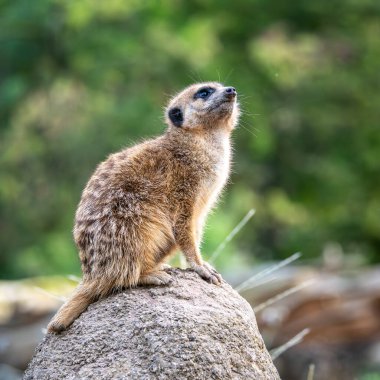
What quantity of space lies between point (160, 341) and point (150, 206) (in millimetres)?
812

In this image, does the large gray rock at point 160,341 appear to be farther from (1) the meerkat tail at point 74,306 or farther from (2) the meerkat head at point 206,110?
(2) the meerkat head at point 206,110

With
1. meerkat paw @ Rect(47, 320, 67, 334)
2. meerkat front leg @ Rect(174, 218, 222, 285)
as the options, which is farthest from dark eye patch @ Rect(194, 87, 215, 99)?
meerkat paw @ Rect(47, 320, 67, 334)

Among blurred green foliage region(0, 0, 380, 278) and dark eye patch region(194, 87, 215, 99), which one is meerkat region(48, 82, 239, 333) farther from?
blurred green foliage region(0, 0, 380, 278)

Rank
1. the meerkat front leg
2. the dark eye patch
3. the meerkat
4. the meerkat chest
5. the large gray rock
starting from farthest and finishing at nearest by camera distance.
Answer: the dark eye patch → the meerkat chest → the meerkat front leg → the meerkat → the large gray rock

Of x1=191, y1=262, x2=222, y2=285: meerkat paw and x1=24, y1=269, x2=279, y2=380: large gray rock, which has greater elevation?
x1=191, y1=262, x2=222, y2=285: meerkat paw

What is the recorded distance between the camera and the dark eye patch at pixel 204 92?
5547 millimetres

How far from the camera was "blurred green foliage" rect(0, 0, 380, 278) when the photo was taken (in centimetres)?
1480

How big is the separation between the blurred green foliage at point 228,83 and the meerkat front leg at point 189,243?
26.1 ft

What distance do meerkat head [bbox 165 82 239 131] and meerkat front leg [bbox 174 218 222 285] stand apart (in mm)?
706

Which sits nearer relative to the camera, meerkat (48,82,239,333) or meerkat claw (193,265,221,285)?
meerkat (48,82,239,333)

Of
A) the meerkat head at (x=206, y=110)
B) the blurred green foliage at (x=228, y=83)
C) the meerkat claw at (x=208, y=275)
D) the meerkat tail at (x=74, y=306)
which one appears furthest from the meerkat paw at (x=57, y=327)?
the blurred green foliage at (x=228, y=83)

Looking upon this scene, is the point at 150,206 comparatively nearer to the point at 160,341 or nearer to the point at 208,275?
the point at 208,275

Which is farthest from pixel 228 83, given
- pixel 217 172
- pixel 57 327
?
pixel 57 327

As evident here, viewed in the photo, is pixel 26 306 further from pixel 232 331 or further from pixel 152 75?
pixel 232 331
